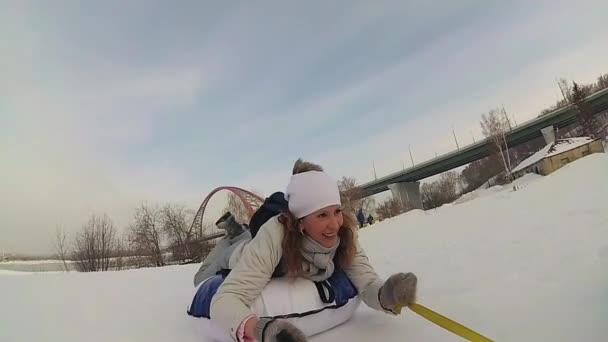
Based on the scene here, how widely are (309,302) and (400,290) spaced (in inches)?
18.1

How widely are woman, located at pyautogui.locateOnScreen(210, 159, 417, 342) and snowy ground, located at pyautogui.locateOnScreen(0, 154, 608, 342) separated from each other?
0.63 feet

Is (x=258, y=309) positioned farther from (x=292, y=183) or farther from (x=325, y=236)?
(x=292, y=183)

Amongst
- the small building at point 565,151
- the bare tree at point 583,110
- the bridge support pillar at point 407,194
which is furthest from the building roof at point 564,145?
the bridge support pillar at point 407,194

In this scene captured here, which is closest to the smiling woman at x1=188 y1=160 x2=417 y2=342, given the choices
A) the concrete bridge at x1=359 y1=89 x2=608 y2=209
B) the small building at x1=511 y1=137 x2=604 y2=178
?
the small building at x1=511 y1=137 x2=604 y2=178

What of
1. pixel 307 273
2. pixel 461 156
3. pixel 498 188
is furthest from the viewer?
pixel 461 156

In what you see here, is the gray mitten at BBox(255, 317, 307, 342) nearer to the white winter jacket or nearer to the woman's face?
the white winter jacket

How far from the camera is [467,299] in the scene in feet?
6.83

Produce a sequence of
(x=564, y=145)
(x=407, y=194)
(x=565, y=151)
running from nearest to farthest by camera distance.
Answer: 1. (x=565, y=151)
2. (x=564, y=145)
3. (x=407, y=194)

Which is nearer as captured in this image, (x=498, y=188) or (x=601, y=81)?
(x=498, y=188)

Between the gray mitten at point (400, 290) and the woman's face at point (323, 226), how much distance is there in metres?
0.36

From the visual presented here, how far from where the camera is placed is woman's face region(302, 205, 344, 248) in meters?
1.97

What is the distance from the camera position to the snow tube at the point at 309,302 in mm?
1863

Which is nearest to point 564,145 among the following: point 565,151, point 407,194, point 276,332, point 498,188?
point 565,151

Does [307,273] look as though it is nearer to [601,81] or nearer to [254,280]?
[254,280]
